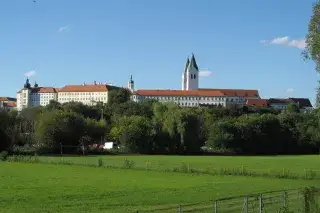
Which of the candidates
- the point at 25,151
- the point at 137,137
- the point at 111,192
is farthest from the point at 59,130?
the point at 111,192

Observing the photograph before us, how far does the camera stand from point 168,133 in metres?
132

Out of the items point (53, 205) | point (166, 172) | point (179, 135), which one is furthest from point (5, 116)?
point (53, 205)

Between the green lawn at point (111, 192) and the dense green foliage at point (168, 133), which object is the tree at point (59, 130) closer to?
the dense green foliage at point (168, 133)

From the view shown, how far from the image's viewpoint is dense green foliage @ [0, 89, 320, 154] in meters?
122

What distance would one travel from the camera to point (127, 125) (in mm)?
137000

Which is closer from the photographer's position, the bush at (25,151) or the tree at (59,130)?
the bush at (25,151)

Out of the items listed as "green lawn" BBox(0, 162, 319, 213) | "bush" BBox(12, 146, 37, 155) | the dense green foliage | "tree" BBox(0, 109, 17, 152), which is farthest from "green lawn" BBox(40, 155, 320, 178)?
the dense green foliage

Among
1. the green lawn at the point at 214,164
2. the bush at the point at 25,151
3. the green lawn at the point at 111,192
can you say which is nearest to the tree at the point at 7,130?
the bush at the point at 25,151

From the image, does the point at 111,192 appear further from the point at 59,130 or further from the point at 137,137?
the point at 137,137

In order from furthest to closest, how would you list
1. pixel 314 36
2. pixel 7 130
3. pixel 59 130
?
pixel 59 130, pixel 7 130, pixel 314 36

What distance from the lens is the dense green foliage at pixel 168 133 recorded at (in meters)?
122

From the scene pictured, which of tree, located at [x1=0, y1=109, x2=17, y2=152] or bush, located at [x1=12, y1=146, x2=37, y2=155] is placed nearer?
tree, located at [x1=0, y1=109, x2=17, y2=152]

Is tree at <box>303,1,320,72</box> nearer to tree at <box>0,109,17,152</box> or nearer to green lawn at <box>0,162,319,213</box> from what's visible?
green lawn at <box>0,162,319,213</box>

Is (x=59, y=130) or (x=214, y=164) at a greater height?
(x=59, y=130)
